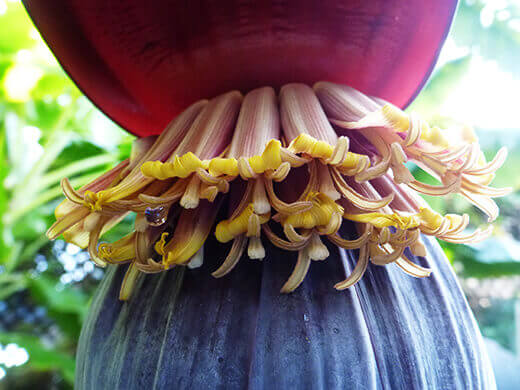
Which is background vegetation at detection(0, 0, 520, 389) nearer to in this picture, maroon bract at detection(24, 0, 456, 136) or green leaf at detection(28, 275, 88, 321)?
green leaf at detection(28, 275, 88, 321)

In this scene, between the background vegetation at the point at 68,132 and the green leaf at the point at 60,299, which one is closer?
the background vegetation at the point at 68,132

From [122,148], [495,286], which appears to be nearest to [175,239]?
[122,148]

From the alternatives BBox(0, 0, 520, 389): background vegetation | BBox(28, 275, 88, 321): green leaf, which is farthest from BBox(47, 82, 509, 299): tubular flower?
BBox(28, 275, 88, 321): green leaf

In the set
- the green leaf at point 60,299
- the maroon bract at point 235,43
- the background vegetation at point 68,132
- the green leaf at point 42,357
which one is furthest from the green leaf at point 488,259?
the green leaf at point 60,299

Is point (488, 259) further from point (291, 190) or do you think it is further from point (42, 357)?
Result: point (42, 357)

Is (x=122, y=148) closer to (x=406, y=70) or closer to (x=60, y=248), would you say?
(x=406, y=70)

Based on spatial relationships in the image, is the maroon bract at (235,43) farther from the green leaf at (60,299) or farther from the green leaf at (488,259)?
the green leaf at (60,299)
